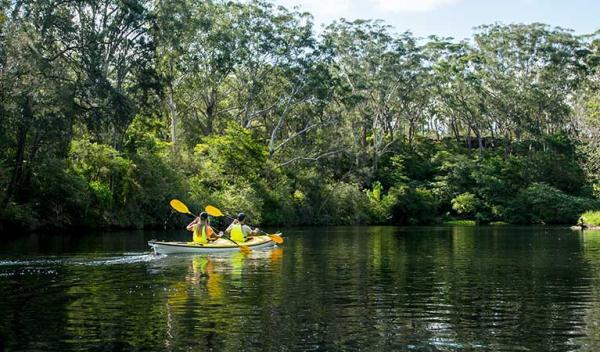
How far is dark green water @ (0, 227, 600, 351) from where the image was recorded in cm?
963

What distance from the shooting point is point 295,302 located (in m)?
13.1

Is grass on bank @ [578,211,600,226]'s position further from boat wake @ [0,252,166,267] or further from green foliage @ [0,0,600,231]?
boat wake @ [0,252,166,267]

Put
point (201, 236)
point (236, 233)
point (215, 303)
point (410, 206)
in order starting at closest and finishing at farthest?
point (215, 303) < point (201, 236) < point (236, 233) < point (410, 206)

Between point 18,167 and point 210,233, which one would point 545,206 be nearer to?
point 18,167

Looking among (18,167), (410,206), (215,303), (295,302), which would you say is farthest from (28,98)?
(410,206)

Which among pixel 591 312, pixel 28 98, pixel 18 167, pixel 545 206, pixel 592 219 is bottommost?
pixel 591 312

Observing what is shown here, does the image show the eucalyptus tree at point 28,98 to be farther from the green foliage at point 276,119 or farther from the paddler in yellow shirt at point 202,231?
the paddler in yellow shirt at point 202,231

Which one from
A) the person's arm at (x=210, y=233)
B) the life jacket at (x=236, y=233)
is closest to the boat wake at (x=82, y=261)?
the person's arm at (x=210, y=233)

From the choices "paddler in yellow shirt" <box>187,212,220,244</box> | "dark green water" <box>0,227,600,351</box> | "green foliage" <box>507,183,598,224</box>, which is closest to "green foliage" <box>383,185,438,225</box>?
"green foliage" <box>507,183,598,224</box>

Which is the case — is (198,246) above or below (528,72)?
below

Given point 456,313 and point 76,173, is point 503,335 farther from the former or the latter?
point 76,173

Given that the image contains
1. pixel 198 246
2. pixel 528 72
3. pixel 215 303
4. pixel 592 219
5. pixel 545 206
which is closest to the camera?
pixel 215 303

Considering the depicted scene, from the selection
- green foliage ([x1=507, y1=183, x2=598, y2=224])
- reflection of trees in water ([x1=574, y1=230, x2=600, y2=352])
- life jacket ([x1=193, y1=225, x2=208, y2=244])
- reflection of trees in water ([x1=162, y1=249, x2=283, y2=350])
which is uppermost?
green foliage ([x1=507, y1=183, x2=598, y2=224])

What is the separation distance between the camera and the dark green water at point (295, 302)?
963cm
